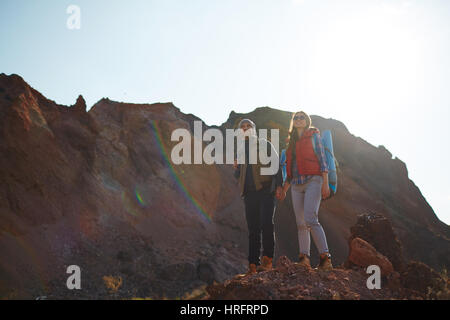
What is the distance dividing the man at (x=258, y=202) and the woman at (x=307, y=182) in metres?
0.20

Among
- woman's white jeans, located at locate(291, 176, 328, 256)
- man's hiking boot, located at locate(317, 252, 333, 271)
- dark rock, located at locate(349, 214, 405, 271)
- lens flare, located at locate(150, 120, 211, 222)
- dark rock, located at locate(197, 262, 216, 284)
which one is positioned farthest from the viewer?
lens flare, located at locate(150, 120, 211, 222)

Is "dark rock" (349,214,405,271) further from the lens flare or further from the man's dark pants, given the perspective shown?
the lens flare

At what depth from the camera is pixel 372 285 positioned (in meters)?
3.45

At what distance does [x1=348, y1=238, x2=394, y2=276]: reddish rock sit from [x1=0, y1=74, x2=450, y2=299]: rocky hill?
2.11 ft

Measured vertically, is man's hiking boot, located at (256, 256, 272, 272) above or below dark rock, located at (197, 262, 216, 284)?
above

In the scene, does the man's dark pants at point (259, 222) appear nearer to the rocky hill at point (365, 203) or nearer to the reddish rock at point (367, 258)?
the reddish rock at point (367, 258)

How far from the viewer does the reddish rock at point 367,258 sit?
12.6ft

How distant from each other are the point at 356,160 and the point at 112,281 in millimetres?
17000

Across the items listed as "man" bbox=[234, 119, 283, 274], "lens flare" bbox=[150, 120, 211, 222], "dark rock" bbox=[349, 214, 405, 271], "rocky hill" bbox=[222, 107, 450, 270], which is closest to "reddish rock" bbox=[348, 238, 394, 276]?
"dark rock" bbox=[349, 214, 405, 271]

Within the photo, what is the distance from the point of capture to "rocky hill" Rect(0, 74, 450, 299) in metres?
6.03

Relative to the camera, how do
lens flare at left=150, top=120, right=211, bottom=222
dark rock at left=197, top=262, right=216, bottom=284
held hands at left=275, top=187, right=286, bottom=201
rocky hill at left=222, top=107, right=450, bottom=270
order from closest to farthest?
held hands at left=275, top=187, right=286, bottom=201
dark rock at left=197, top=262, right=216, bottom=284
lens flare at left=150, top=120, right=211, bottom=222
rocky hill at left=222, top=107, right=450, bottom=270

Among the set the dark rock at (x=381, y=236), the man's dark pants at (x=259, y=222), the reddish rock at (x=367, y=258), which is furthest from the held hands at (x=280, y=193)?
the dark rock at (x=381, y=236)

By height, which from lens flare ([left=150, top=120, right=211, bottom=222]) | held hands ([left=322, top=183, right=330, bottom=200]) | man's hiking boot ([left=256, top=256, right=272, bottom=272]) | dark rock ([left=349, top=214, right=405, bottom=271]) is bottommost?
man's hiking boot ([left=256, top=256, right=272, bottom=272])

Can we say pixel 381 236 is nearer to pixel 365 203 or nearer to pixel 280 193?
pixel 280 193
